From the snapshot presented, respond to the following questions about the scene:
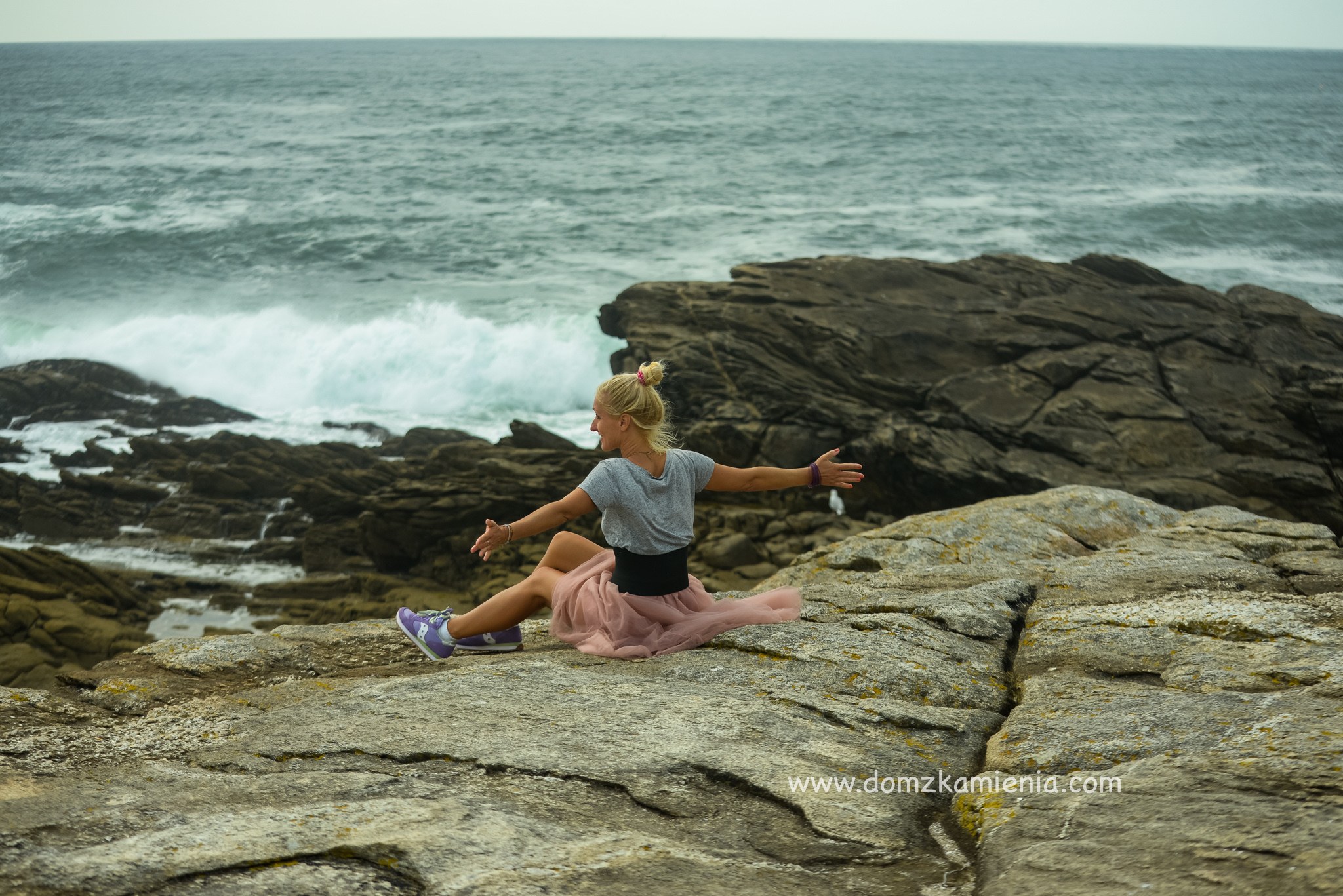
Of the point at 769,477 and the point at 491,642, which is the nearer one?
the point at 769,477

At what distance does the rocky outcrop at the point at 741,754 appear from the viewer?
2975 millimetres

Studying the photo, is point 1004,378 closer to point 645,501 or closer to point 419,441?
point 419,441

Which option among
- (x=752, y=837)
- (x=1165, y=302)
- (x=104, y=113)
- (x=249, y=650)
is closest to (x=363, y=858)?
(x=752, y=837)

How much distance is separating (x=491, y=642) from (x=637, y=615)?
99cm

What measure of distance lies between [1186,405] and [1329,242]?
30.4 m

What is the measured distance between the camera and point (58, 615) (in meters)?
11.4

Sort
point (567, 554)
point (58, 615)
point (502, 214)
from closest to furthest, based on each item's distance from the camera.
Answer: point (567, 554), point (58, 615), point (502, 214)

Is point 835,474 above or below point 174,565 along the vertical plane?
above

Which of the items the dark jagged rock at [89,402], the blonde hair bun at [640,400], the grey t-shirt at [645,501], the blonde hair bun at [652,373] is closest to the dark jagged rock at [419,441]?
the dark jagged rock at [89,402]

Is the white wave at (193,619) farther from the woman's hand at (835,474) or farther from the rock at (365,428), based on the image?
the woman's hand at (835,474)

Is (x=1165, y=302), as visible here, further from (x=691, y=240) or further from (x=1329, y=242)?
(x=1329, y=242)

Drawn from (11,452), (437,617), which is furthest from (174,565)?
(437,617)

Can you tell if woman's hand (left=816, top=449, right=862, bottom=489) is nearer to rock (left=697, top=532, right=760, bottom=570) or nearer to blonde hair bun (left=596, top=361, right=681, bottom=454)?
blonde hair bun (left=596, top=361, right=681, bottom=454)

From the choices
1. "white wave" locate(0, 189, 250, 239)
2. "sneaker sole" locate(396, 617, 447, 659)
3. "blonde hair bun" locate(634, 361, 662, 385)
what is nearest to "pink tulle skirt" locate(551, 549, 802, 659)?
"sneaker sole" locate(396, 617, 447, 659)
